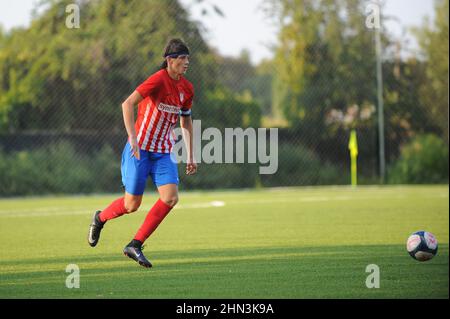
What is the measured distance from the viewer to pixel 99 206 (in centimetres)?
1639

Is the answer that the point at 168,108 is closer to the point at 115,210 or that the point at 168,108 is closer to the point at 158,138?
the point at 158,138

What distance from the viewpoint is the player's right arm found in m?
7.59

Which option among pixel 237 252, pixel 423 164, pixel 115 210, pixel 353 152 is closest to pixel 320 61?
pixel 353 152

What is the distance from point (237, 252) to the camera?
8.86m

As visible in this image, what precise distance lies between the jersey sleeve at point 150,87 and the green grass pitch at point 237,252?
1.58 metres

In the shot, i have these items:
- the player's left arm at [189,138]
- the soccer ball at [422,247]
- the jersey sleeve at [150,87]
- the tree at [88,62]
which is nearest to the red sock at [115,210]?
the player's left arm at [189,138]

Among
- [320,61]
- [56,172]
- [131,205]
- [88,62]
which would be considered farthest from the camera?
[320,61]

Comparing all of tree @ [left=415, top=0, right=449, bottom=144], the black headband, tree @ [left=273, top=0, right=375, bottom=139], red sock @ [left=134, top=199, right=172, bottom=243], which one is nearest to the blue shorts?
red sock @ [left=134, top=199, right=172, bottom=243]

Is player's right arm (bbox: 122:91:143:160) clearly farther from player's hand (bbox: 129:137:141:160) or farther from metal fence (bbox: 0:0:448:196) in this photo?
metal fence (bbox: 0:0:448:196)

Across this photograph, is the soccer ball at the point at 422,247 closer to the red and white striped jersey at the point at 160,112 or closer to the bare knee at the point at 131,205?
the red and white striped jersey at the point at 160,112

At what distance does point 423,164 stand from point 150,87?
17.2 meters

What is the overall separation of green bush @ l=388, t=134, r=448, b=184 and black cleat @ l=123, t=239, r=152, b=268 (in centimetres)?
1674
